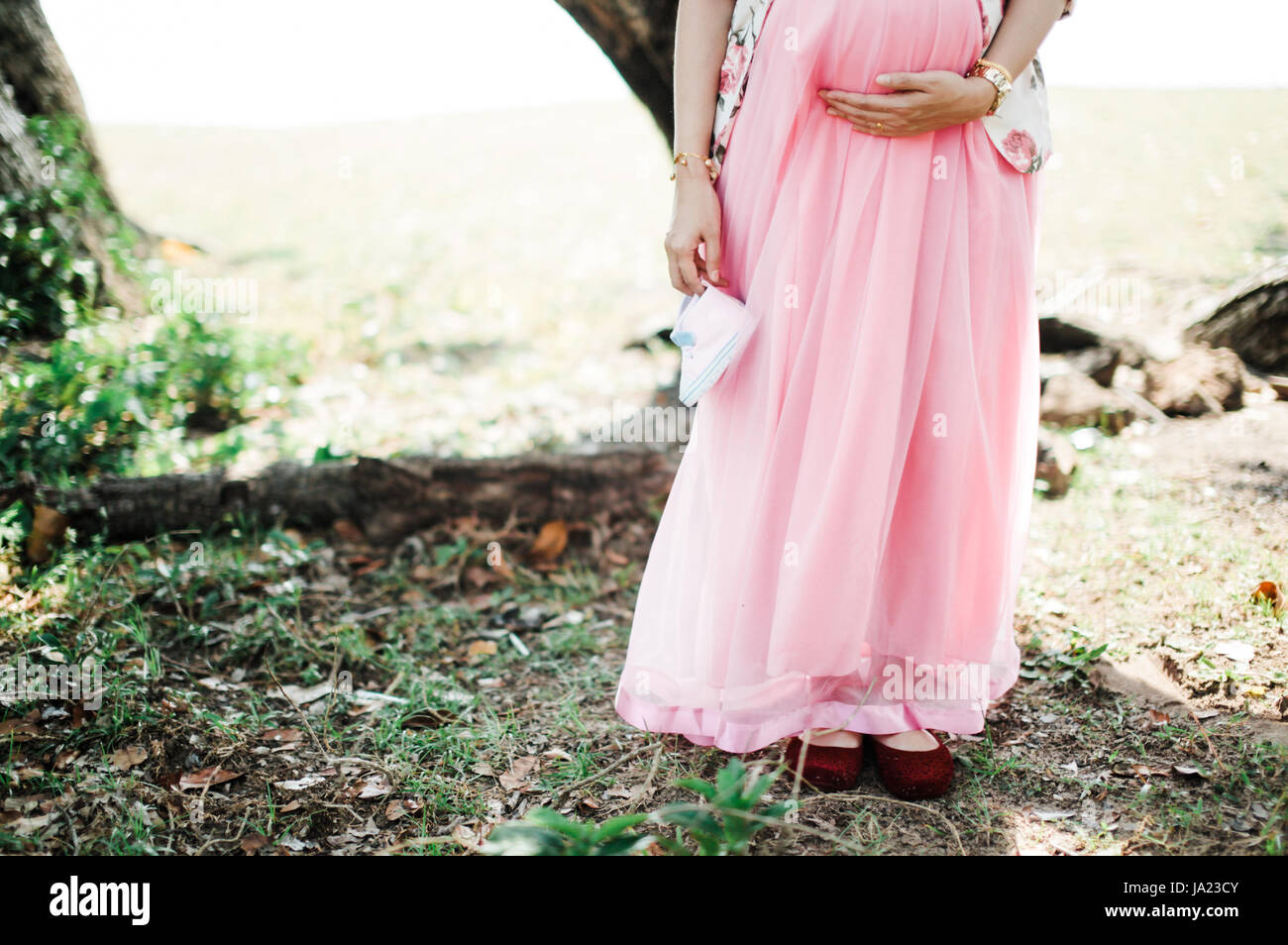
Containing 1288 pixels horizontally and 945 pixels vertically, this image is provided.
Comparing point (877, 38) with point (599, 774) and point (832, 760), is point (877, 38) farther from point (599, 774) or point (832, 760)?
point (599, 774)

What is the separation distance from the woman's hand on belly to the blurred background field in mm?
1999

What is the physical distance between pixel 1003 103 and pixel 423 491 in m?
2.15

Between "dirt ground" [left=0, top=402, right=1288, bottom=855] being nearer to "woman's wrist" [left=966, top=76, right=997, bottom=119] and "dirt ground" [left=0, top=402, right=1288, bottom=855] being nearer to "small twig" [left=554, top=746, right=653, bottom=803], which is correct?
"small twig" [left=554, top=746, right=653, bottom=803]

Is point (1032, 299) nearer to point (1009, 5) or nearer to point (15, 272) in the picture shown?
point (1009, 5)

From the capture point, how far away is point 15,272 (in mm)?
3381

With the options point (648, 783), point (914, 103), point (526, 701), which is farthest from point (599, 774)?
point (914, 103)

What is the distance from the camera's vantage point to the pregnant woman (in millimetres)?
1607

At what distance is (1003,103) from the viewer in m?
1.62

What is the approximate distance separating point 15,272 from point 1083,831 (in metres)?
4.11

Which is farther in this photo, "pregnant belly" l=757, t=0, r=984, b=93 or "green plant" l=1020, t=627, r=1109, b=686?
"green plant" l=1020, t=627, r=1109, b=686

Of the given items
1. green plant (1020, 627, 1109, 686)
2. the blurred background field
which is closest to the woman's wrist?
green plant (1020, 627, 1109, 686)

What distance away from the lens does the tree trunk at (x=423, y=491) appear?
9.30 feet
